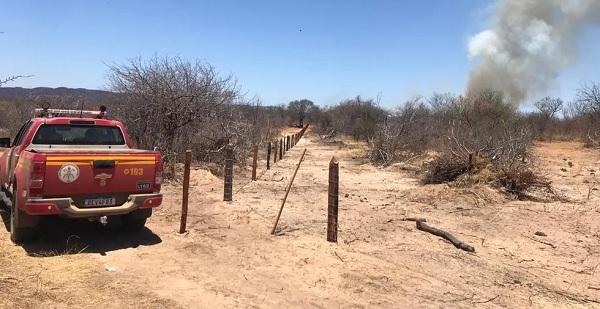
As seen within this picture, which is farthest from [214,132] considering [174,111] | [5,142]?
[5,142]

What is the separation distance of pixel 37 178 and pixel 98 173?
2.38 ft

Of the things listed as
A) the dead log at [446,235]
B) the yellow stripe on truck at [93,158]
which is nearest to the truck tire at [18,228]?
the yellow stripe on truck at [93,158]

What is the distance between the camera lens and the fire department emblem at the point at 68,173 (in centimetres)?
645

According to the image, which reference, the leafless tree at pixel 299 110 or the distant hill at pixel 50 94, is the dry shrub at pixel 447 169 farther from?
the leafless tree at pixel 299 110

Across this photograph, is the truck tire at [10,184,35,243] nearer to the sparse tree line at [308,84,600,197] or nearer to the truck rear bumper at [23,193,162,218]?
the truck rear bumper at [23,193,162,218]

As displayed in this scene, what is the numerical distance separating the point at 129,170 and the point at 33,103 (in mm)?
15143

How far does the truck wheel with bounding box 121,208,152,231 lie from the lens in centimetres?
795

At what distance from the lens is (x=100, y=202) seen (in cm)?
684

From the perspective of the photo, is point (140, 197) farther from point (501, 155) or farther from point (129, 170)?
point (501, 155)

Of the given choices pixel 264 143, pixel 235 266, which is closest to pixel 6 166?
pixel 235 266

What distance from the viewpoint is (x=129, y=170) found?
276 inches

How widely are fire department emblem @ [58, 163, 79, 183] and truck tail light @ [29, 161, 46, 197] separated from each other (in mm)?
203

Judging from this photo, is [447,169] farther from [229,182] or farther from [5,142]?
[5,142]

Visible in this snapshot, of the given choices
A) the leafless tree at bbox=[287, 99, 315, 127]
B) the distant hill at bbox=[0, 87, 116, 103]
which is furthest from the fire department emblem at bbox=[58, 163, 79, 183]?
the leafless tree at bbox=[287, 99, 315, 127]
